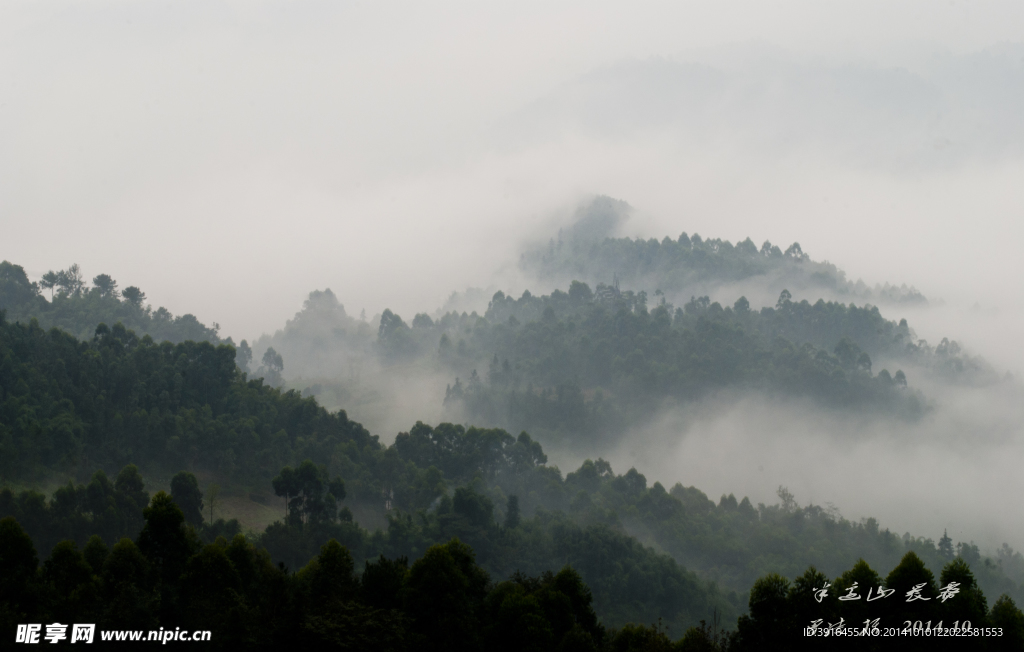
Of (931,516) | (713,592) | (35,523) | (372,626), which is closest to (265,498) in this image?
(35,523)

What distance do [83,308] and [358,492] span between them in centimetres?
7652

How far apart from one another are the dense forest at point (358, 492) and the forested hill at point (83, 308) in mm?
34133

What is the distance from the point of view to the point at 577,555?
96812 mm

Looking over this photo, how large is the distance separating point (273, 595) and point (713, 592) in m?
64.4

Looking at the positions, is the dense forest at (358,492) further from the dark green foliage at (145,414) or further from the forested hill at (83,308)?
the forested hill at (83,308)

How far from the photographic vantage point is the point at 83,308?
15300 cm

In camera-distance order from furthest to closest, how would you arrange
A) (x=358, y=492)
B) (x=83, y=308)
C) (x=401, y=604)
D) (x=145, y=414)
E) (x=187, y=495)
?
(x=83, y=308)
(x=358, y=492)
(x=145, y=414)
(x=187, y=495)
(x=401, y=604)

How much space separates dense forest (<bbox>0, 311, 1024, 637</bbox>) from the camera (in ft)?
278

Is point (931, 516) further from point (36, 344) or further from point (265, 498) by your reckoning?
point (36, 344)

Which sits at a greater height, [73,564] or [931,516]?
[931,516]

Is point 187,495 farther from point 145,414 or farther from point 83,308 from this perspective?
point 83,308

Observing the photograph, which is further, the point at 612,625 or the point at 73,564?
the point at 612,625

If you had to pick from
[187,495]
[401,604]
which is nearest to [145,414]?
[187,495]

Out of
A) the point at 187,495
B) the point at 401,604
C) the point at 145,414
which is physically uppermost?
the point at 145,414
